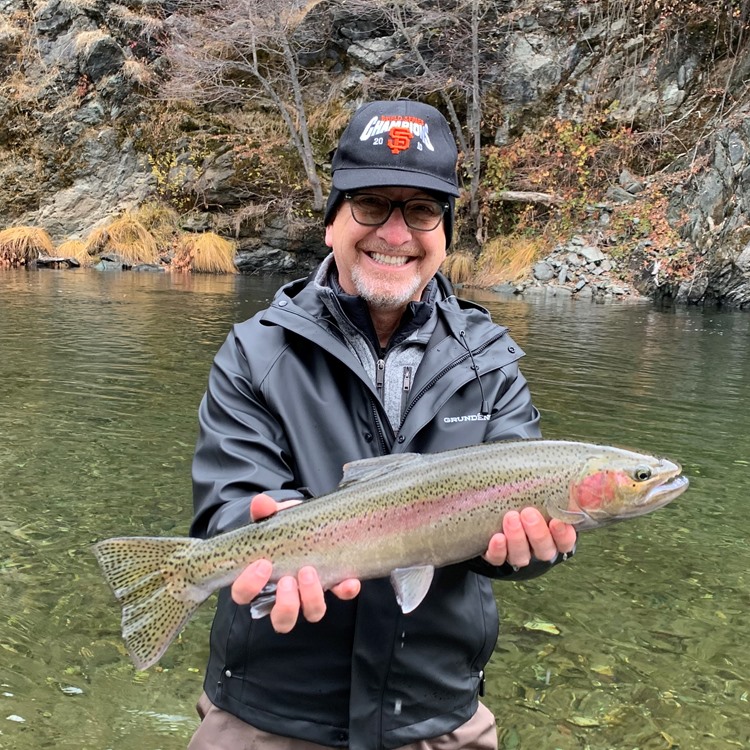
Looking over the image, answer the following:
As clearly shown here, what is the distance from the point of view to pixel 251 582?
6.48 feet

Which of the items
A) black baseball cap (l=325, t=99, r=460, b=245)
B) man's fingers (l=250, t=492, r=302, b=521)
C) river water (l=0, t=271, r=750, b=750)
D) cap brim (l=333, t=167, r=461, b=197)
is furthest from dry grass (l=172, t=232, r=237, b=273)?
man's fingers (l=250, t=492, r=302, b=521)

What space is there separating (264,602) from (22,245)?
28717mm

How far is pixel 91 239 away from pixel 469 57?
15811mm

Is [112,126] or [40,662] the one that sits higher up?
[112,126]

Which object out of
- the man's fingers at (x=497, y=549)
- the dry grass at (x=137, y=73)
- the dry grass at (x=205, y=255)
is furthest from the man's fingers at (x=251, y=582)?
the dry grass at (x=137, y=73)

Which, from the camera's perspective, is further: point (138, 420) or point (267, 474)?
point (138, 420)

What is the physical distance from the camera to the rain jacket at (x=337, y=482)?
2143 millimetres

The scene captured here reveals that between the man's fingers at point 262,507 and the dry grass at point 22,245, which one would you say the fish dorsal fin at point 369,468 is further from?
the dry grass at point 22,245

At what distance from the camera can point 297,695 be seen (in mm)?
2143

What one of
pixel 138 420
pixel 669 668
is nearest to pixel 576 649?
pixel 669 668

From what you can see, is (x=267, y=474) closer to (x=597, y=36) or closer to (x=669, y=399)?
(x=669, y=399)

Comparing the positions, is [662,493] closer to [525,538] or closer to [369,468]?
[525,538]

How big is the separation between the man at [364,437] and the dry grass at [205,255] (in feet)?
81.8

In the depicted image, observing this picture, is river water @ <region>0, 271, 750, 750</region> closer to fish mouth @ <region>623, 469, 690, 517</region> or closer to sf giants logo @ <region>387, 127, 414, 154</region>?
fish mouth @ <region>623, 469, 690, 517</region>
